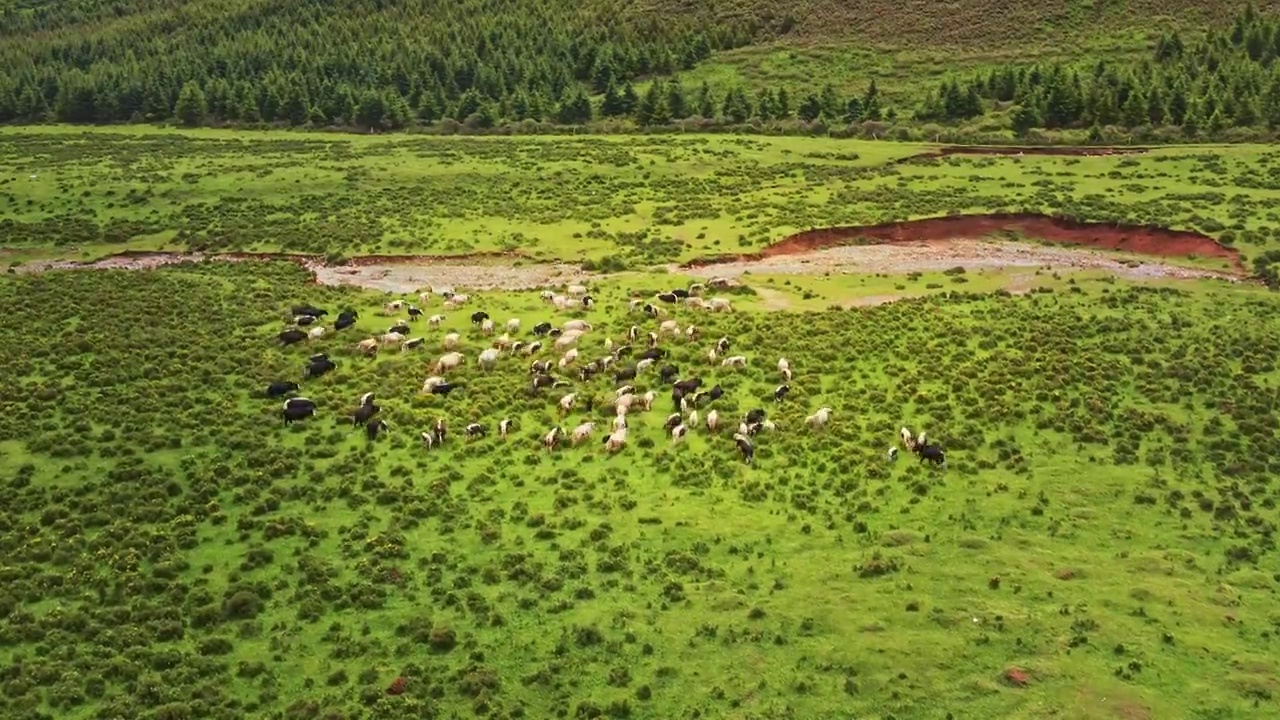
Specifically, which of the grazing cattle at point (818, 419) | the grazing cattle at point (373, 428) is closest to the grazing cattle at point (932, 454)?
the grazing cattle at point (818, 419)

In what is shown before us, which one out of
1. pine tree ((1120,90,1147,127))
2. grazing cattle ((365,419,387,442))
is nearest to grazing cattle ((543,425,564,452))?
grazing cattle ((365,419,387,442))

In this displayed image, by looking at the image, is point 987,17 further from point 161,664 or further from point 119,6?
point 119,6

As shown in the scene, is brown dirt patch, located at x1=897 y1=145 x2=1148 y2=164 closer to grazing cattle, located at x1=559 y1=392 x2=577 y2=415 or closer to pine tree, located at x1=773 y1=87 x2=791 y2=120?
pine tree, located at x1=773 y1=87 x2=791 y2=120

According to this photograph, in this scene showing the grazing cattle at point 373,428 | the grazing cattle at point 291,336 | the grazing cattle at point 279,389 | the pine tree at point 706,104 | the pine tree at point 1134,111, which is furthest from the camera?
the pine tree at point 706,104

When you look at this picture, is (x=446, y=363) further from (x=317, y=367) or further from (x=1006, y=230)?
(x=1006, y=230)

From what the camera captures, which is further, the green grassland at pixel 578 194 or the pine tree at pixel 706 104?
the pine tree at pixel 706 104

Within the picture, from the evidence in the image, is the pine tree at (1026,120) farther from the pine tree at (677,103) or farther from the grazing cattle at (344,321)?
the grazing cattle at (344,321)

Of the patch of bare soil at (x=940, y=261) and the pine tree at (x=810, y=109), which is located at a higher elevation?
the pine tree at (x=810, y=109)
